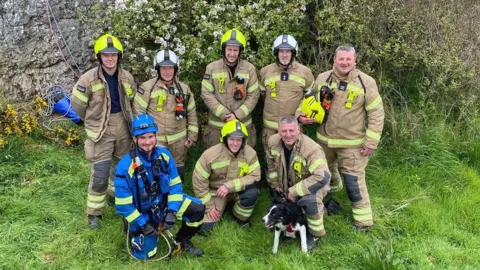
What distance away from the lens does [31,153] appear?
258 inches

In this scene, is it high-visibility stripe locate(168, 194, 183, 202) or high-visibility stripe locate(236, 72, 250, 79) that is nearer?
high-visibility stripe locate(168, 194, 183, 202)

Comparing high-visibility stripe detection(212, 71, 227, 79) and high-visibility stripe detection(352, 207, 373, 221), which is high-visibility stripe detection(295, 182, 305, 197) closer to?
high-visibility stripe detection(352, 207, 373, 221)

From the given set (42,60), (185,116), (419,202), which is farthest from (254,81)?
(42,60)

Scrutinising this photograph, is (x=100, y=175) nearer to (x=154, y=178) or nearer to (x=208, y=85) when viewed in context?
(x=154, y=178)

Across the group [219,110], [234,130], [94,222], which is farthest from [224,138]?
[94,222]

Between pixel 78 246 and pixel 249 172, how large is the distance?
6.66 feet

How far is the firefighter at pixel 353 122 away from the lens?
515 cm

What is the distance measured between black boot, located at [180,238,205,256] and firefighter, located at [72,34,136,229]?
3.57 feet

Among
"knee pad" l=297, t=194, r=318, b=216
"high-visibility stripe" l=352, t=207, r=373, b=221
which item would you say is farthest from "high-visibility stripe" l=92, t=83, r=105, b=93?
"high-visibility stripe" l=352, t=207, r=373, b=221

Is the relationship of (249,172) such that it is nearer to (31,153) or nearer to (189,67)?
(189,67)

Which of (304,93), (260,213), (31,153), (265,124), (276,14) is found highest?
(276,14)

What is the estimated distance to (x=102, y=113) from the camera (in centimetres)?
529

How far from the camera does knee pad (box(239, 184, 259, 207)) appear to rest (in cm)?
540

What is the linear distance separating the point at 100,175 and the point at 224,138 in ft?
4.86
